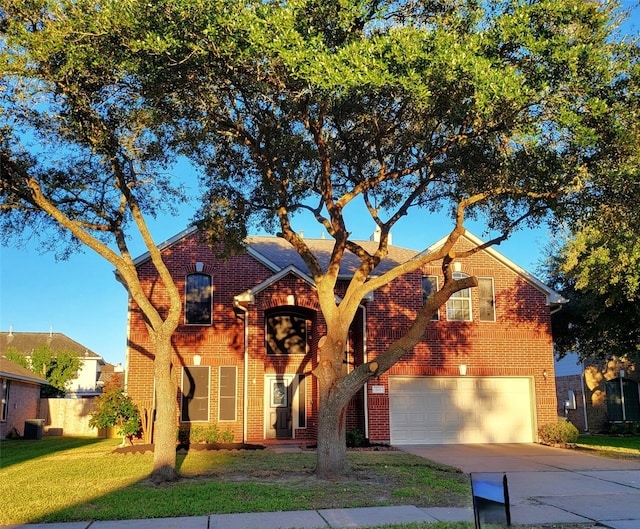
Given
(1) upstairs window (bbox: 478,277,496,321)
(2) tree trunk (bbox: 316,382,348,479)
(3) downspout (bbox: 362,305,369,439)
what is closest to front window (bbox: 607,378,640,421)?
(1) upstairs window (bbox: 478,277,496,321)

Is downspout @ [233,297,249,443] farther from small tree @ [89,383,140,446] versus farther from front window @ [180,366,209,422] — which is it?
small tree @ [89,383,140,446]

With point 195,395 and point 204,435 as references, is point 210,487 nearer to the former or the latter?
point 204,435

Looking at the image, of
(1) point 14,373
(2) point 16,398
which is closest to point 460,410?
(1) point 14,373

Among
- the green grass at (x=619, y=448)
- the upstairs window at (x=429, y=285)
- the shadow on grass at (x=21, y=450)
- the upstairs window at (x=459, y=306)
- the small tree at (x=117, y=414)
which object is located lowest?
the green grass at (x=619, y=448)

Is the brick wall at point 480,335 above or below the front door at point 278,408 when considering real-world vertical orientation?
above

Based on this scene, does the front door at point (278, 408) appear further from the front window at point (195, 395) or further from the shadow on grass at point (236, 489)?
the shadow on grass at point (236, 489)

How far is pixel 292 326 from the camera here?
21516mm

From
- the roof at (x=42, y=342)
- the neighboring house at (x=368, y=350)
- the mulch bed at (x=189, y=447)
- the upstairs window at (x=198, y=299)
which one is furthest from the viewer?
the roof at (x=42, y=342)

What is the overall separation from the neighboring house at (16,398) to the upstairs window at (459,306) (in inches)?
683

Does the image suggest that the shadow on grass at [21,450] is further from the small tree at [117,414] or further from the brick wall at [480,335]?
the brick wall at [480,335]

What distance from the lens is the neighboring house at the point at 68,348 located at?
4856cm

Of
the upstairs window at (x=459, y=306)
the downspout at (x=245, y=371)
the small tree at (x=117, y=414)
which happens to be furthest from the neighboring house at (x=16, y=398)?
the upstairs window at (x=459, y=306)

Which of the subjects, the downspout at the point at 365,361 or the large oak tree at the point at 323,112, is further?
the downspout at the point at 365,361

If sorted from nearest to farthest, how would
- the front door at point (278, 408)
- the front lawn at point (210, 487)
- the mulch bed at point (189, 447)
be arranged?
1. the front lawn at point (210, 487)
2. the mulch bed at point (189, 447)
3. the front door at point (278, 408)
